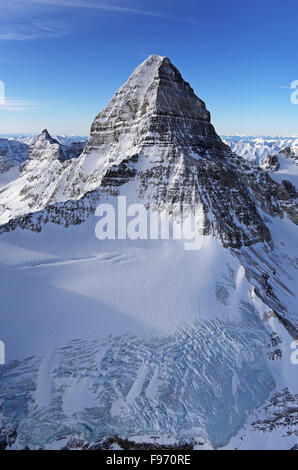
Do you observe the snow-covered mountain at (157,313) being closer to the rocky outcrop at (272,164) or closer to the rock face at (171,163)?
the rock face at (171,163)

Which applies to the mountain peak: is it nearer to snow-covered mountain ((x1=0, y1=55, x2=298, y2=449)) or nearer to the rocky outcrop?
snow-covered mountain ((x1=0, y1=55, x2=298, y2=449))

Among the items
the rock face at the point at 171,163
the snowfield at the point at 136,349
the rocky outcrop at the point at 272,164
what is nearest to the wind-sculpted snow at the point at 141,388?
the snowfield at the point at 136,349

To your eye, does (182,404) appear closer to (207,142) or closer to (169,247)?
(169,247)

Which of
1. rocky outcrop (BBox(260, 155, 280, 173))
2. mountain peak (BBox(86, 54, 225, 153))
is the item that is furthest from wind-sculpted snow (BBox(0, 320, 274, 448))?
rocky outcrop (BBox(260, 155, 280, 173))

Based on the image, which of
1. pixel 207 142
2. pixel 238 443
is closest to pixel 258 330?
pixel 238 443

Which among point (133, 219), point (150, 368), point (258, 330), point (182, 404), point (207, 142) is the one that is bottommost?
point (182, 404)

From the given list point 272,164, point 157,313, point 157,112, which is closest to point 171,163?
point 157,112
